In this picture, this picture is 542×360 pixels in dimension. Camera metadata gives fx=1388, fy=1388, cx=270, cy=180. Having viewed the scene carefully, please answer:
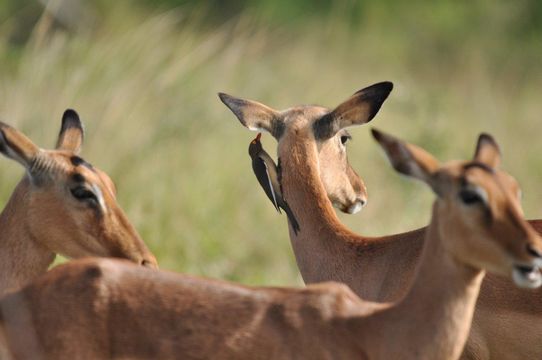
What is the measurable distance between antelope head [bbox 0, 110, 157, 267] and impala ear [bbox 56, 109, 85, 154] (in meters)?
0.60

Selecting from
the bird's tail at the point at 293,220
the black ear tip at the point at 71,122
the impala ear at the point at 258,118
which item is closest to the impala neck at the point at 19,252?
the black ear tip at the point at 71,122

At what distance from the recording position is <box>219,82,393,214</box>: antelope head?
7754 mm

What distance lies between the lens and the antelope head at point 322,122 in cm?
775

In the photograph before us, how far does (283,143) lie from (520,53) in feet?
38.3

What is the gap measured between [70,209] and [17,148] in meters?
0.40

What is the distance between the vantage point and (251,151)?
7.68 metres

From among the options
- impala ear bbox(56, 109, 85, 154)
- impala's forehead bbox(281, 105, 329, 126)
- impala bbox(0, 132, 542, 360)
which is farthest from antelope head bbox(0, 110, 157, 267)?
impala's forehead bbox(281, 105, 329, 126)

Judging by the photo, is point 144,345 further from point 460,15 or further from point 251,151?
point 460,15

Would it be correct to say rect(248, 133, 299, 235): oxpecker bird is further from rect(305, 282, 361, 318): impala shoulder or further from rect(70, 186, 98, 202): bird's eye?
rect(305, 282, 361, 318): impala shoulder

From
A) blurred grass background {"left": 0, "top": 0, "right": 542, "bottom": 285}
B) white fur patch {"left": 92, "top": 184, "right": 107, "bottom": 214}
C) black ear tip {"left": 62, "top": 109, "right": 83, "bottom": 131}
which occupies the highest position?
black ear tip {"left": 62, "top": 109, "right": 83, "bottom": 131}

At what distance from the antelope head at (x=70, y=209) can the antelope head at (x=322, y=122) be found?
54.3 inches

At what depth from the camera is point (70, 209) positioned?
6.57 m

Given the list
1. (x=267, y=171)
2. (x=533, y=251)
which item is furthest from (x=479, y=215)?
(x=267, y=171)

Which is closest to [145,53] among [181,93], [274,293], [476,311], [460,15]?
[181,93]
